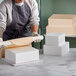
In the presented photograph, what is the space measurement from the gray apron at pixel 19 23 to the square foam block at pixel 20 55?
72cm

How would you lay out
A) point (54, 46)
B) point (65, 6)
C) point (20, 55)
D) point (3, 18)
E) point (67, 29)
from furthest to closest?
point (65, 6)
point (67, 29)
point (3, 18)
point (54, 46)
point (20, 55)

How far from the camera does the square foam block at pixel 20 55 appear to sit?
2.04 metres

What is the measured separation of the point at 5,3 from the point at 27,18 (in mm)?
343

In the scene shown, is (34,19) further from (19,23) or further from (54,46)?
(54,46)

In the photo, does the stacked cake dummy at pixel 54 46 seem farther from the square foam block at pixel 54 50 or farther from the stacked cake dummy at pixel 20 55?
the stacked cake dummy at pixel 20 55

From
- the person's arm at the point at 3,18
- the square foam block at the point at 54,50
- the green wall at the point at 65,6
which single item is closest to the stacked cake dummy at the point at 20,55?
the square foam block at the point at 54,50

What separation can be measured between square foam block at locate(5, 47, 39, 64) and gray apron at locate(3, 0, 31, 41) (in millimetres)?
715

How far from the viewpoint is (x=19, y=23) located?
2.87 metres

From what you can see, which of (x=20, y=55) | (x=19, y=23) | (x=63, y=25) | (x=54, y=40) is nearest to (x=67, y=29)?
(x=63, y=25)

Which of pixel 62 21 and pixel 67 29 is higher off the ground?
pixel 62 21

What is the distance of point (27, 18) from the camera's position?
9.42ft

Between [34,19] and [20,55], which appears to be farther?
[34,19]

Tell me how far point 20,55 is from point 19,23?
880mm

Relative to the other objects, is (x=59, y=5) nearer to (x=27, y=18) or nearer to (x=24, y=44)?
(x=27, y=18)
